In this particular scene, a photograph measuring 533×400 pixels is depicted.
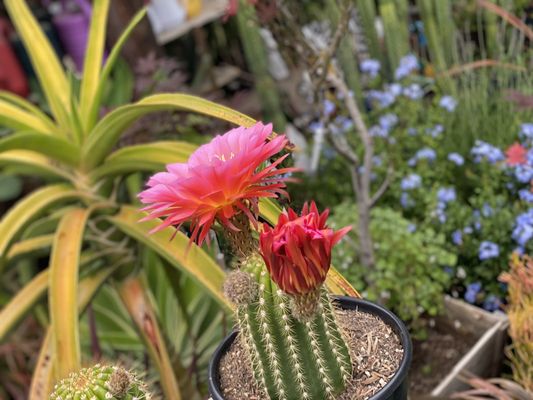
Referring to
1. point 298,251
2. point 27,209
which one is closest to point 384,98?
point 27,209

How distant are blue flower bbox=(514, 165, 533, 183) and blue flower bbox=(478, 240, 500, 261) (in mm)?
170

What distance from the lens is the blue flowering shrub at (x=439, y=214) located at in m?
1.47

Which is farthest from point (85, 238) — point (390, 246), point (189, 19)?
point (189, 19)

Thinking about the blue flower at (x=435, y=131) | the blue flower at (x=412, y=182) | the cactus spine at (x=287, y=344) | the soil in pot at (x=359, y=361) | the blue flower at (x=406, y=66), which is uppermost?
the cactus spine at (x=287, y=344)

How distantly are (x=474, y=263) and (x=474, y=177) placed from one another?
9.0 inches

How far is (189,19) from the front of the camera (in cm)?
265

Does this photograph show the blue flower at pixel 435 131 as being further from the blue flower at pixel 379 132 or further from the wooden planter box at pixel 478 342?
the wooden planter box at pixel 478 342

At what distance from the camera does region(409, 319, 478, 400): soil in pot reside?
4.72 feet

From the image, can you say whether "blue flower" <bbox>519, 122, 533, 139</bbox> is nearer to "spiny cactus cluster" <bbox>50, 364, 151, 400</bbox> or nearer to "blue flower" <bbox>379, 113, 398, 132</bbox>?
"blue flower" <bbox>379, 113, 398, 132</bbox>

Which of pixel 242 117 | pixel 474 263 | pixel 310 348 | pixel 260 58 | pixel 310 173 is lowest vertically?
pixel 474 263

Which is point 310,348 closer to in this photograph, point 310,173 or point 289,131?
point 310,173

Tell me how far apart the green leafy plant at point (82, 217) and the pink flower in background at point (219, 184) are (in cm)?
33

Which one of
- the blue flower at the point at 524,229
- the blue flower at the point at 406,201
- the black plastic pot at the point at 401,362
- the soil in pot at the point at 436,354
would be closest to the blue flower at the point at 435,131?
the blue flower at the point at 406,201

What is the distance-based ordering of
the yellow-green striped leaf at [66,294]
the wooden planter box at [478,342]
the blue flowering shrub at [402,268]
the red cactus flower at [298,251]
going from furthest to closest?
the blue flowering shrub at [402,268]
the wooden planter box at [478,342]
the yellow-green striped leaf at [66,294]
the red cactus flower at [298,251]
